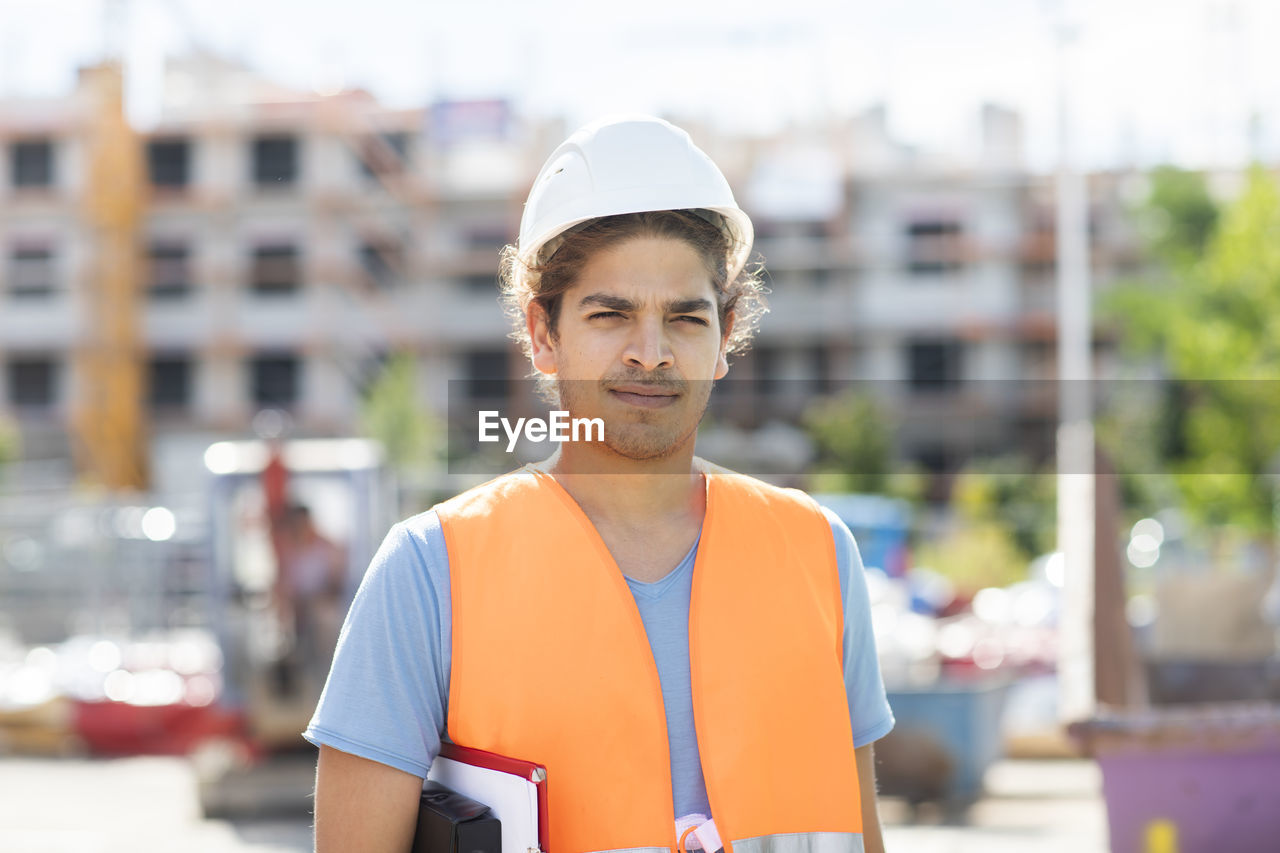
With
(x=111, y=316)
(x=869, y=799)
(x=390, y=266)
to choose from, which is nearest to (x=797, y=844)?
(x=869, y=799)

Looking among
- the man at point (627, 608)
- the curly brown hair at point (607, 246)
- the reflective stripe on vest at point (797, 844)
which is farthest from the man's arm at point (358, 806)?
the curly brown hair at point (607, 246)

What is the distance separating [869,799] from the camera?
2037 millimetres

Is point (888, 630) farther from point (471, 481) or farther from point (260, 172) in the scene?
point (260, 172)

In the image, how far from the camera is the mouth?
6.24 feet

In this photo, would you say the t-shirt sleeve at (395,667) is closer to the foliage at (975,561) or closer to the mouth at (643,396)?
the mouth at (643,396)

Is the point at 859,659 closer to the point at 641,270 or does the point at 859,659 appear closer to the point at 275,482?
the point at 641,270

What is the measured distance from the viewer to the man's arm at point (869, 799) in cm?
201

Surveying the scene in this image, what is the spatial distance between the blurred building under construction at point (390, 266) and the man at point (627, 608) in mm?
39751

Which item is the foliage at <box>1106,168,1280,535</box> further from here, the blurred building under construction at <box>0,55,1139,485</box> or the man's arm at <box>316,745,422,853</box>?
the blurred building under construction at <box>0,55,1139,485</box>

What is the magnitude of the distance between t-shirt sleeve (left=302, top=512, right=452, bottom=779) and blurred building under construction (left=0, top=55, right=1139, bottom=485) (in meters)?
39.9

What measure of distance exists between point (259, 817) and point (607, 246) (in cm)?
833

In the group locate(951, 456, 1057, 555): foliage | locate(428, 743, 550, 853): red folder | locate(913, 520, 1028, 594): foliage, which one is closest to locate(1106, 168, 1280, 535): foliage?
locate(913, 520, 1028, 594): foliage

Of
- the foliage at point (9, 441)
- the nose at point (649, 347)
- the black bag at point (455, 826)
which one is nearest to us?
the black bag at point (455, 826)

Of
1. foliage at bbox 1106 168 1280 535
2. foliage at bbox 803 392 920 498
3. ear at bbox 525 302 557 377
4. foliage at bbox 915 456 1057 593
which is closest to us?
ear at bbox 525 302 557 377
